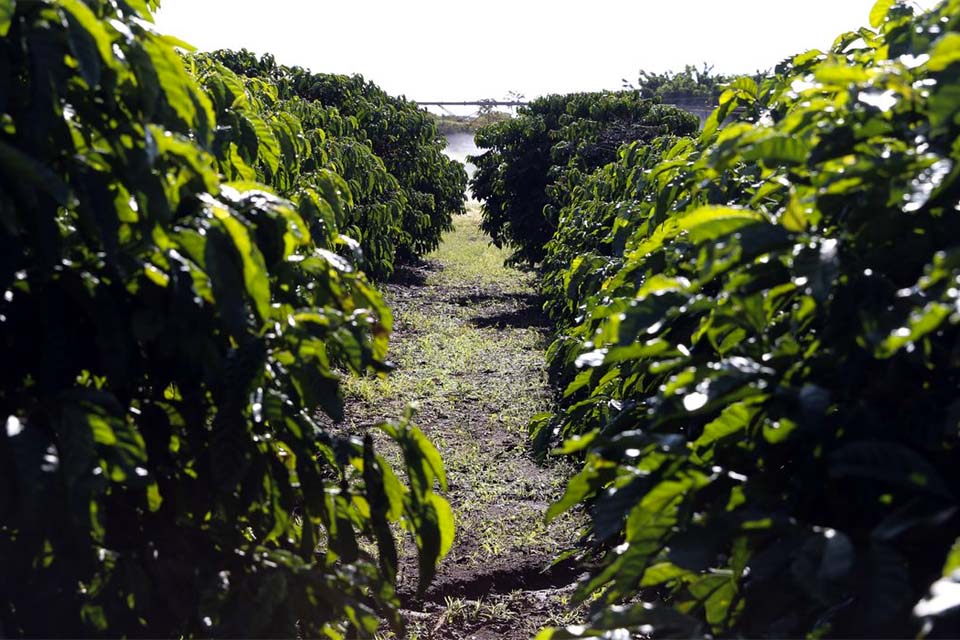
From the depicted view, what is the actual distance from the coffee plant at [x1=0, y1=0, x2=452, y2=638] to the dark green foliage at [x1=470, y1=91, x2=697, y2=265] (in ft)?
39.8

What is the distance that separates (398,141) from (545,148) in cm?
292

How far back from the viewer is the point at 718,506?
5.47 feet

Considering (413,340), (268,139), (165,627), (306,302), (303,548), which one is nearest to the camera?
(165,627)

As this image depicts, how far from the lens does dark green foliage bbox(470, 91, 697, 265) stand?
1529cm

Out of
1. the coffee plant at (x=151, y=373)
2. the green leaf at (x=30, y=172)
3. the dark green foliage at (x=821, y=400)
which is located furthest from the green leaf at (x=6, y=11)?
the dark green foliage at (x=821, y=400)

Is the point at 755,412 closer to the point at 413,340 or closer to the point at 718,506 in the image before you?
the point at 718,506

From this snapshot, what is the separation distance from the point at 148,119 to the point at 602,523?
1.01 metres

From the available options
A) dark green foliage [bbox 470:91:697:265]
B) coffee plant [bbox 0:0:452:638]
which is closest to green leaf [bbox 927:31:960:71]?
coffee plant [bbox 0:0:452:638]

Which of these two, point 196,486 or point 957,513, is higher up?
point 957,513

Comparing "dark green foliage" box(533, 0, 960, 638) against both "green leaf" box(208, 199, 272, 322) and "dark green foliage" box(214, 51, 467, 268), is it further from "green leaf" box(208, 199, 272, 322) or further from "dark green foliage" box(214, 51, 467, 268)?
"dark green foliage" box(214, 51, 467, 268)

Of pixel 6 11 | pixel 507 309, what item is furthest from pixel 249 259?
pixel 507 309

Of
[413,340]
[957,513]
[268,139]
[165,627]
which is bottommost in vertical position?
[413,340]

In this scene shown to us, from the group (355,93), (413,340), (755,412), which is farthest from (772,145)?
(355,93)

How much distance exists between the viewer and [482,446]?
24.6ft
